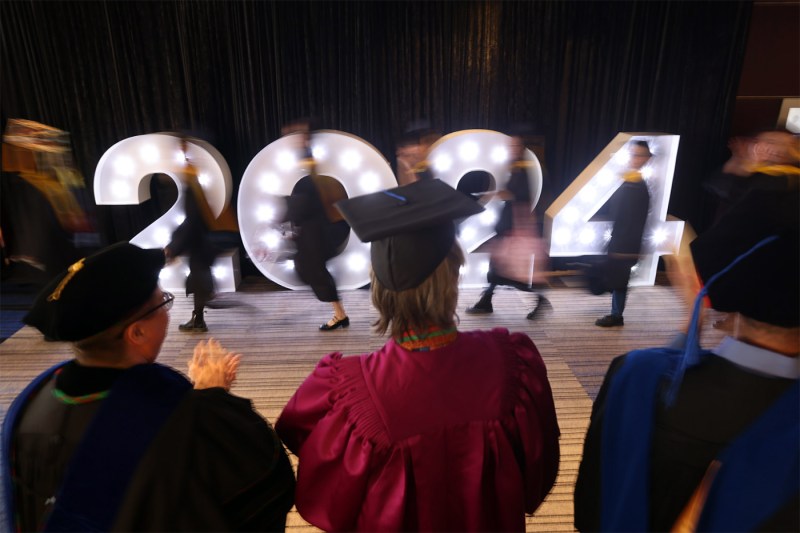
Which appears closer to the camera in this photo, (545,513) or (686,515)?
(686,515)

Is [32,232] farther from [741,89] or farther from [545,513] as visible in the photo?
[741,89]

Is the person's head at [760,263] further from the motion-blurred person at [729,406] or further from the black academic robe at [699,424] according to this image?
the black academic robe at [699,424]

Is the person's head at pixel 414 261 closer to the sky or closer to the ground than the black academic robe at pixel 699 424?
closer to the sky

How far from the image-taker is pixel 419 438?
1.12m

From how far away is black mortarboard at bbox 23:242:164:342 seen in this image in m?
1.04

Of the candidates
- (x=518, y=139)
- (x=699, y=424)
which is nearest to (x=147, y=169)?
(x=518, y=139)

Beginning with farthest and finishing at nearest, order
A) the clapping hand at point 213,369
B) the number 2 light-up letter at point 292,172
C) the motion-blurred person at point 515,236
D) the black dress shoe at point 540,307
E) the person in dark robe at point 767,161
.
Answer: the black dress shoe at point 540,307 → the number 2 light-up letter at point 292,172 → the motion-blurred person at point 515,236 → the person in dark robe at point 767,161 → the clapping hand at point 213,369

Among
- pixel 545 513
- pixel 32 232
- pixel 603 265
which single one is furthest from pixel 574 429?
pixel 32 232

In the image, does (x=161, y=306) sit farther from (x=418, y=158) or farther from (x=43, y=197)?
(x=43, y=197)

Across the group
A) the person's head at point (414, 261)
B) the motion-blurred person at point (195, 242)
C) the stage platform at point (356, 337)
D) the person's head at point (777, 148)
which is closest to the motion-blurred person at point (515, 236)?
the stage platform at point (356, 337)

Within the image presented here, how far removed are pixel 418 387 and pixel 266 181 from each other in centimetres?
316

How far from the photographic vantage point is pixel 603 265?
386cm

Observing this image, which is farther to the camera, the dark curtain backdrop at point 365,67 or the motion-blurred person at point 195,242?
the dark curtain backdrop at point 365,67

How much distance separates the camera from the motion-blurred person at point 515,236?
358cm
